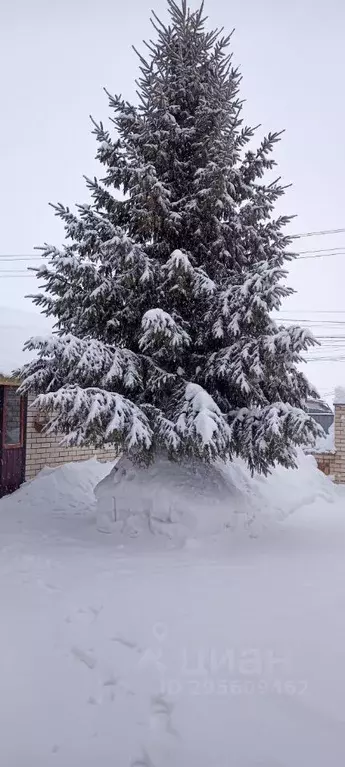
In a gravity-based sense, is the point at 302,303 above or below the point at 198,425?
above

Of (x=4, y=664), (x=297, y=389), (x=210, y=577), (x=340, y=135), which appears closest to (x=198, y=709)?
(x=4, y=664)

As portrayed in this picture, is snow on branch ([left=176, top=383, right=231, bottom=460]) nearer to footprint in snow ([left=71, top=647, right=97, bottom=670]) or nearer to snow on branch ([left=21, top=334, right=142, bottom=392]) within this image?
snow on branch ([left=21, top=334, right=142, bottom=392])

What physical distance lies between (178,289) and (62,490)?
470 centimetres

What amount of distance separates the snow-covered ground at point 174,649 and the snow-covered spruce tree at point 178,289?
1.32 metres

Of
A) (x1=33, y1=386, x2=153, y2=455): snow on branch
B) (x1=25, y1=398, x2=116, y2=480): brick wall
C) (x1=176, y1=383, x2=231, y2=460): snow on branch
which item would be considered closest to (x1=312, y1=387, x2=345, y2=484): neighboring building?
(x1=25, y1=398, x2=116, y2=480): brick wall

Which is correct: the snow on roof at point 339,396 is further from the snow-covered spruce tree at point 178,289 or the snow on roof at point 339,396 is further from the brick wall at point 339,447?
the snow-covered spruce tree at point 178,289

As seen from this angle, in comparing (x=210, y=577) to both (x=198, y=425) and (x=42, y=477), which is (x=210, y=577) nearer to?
(x=198, y=425)

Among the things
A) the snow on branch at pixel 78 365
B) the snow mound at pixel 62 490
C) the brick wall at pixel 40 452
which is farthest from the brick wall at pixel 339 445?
the snow on branch at pixel 78 365

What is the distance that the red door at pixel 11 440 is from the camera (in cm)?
896

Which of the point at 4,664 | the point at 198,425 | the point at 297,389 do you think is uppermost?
the point at 297,389

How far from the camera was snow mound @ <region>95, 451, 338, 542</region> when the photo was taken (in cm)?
574

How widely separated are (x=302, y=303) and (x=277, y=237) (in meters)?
66.2

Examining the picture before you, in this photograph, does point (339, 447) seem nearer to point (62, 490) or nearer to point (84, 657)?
point (62, 490)

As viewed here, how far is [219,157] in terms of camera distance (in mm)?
6254
